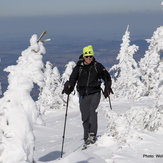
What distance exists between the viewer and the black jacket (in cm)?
671

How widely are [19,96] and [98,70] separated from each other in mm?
2984

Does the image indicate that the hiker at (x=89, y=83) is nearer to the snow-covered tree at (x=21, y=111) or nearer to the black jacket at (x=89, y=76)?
the black jacket at (x=89, y=76)

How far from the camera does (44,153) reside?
634 centimetres

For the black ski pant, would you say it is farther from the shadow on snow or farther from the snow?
the shadow on snow

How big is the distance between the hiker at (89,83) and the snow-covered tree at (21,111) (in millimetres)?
2250

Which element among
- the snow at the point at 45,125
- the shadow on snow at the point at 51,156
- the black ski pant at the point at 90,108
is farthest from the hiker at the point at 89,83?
the shadow on snow at the point at 51,156

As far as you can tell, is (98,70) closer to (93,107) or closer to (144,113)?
(93,107)

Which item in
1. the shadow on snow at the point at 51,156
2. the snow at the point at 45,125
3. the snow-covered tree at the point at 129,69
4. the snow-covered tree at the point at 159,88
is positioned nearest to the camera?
the snow at the point at 45,125

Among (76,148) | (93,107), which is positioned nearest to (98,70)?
(93,107)

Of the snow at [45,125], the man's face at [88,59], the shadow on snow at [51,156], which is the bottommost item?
the shadow on snow at [51,156]

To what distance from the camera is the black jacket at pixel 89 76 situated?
671 centimetres

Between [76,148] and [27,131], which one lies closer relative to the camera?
[27,131]

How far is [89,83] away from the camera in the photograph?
674 centimetres

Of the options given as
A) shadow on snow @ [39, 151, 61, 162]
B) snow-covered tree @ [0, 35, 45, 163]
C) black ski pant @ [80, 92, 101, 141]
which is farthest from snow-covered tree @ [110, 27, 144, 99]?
snow-covered tree @ [0, 35, 45, 163]
